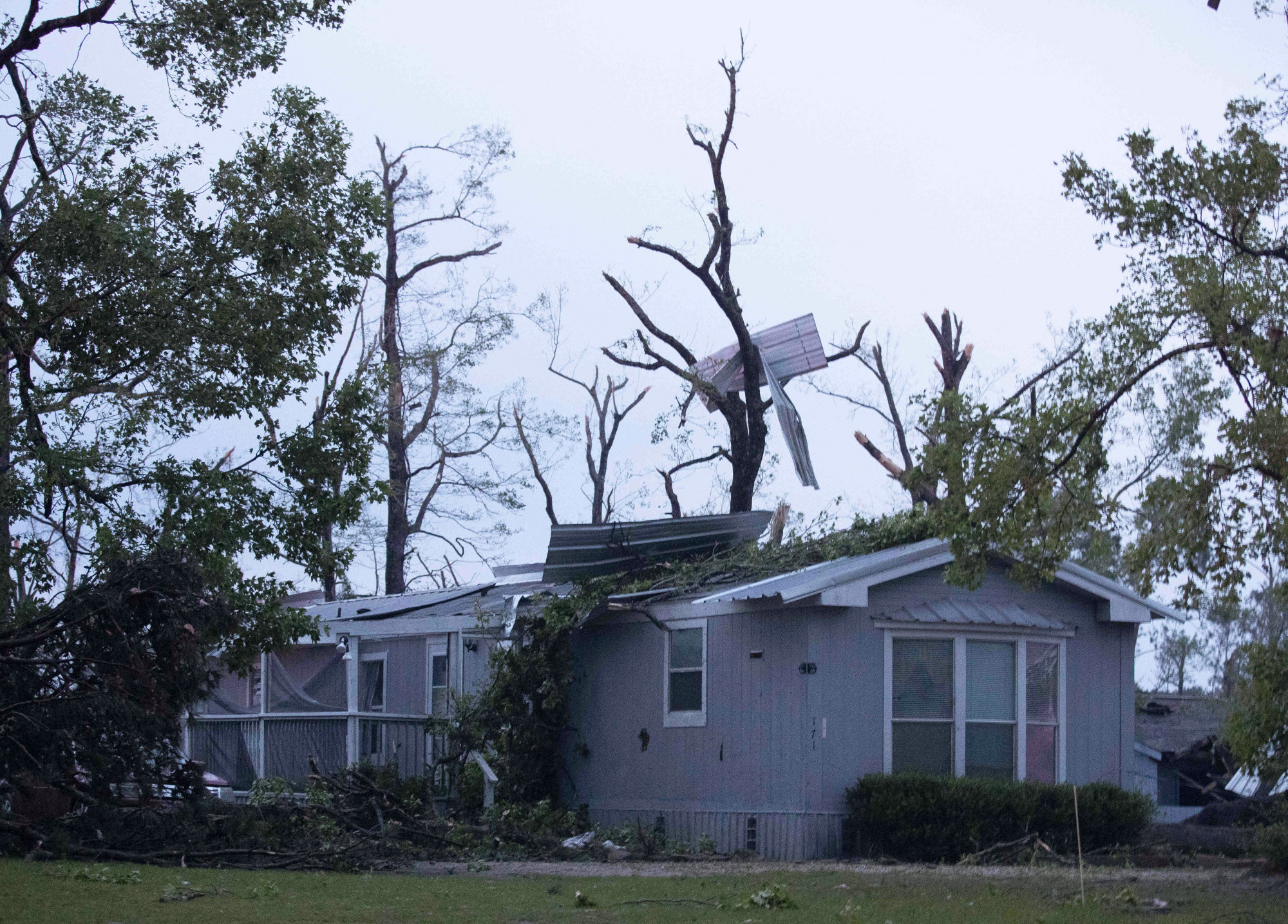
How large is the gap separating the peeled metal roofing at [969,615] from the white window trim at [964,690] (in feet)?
0.54

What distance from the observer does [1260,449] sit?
425 inches

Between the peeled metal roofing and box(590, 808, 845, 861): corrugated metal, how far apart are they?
2.21m

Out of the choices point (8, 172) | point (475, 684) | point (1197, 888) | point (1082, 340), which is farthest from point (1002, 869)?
point (1082, 340)

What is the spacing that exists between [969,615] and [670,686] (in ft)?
11.5

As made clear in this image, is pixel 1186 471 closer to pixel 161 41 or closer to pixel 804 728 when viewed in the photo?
pixel 804 728

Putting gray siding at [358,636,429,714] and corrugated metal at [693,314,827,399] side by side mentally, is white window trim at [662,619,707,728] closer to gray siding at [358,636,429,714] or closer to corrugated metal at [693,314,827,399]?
gray siding at [358,636,429,714]

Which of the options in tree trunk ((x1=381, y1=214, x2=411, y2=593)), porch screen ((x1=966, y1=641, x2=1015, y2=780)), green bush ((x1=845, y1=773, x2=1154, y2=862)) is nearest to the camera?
green bush ((x1=845, y1=773, x2=1154, y2=862))

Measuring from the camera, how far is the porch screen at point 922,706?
14812 millimetres

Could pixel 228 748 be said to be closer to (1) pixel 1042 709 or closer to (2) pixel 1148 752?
(1) pixel 1042 709

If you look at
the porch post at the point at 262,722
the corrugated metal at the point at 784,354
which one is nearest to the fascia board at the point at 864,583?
the porch post at the point at 262,722

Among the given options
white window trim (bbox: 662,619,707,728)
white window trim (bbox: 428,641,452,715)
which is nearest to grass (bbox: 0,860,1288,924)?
white window trim (bbox: 662,619,707,728)

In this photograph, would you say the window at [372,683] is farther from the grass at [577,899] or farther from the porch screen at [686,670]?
the grass at [577,899]

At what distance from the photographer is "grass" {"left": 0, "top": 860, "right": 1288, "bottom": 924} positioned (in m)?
8.34

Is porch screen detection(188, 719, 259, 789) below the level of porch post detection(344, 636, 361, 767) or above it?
below
